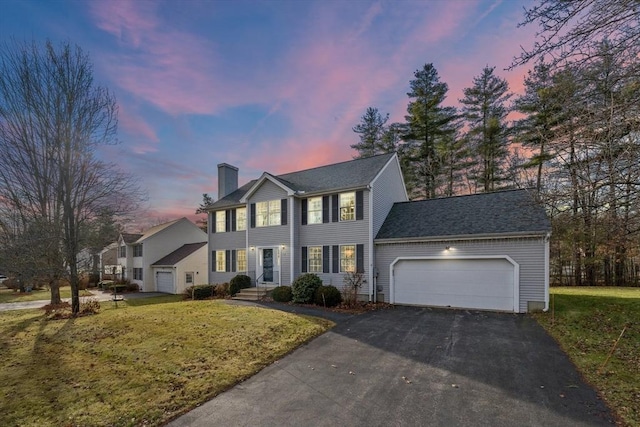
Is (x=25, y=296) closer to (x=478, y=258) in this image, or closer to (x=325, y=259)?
(x=325, y=259)

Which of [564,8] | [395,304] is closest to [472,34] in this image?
[564,8]

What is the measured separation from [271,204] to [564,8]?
565 inches

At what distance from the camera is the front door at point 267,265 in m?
17.0

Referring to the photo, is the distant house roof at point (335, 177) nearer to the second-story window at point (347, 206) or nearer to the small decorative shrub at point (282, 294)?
the second-story window at point (347, 206)

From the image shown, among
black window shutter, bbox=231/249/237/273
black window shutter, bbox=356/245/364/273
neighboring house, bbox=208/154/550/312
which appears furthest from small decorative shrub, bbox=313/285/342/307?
black window shutter, bbox=231/249/237/273

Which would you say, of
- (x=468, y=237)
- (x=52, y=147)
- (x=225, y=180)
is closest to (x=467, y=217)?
(x=468, y=237)

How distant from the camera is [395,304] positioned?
13.5m

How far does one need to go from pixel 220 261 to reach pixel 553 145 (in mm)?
18348

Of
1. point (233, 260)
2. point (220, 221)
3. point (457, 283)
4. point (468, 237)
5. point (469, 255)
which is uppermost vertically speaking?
point (220, 221)

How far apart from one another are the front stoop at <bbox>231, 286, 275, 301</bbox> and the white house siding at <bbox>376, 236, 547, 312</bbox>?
7.47 meters

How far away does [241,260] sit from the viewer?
61.2 feet

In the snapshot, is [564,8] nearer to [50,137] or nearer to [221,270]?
[50,137]

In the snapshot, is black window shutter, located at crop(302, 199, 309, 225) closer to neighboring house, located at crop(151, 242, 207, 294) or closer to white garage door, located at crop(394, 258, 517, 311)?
white garage door, located at crop(394, 258, 517, 311)

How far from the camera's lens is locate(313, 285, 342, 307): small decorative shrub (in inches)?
520
